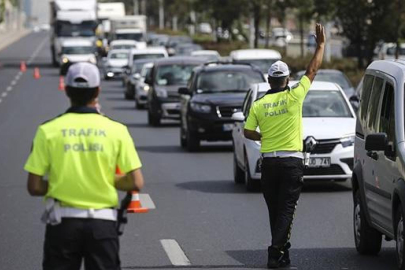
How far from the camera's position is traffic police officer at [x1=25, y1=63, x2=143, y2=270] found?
704cm

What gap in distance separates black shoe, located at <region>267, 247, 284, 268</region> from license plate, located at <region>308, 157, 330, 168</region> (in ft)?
21.4

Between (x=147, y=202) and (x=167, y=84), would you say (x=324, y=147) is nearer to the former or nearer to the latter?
(x=147, y=202)

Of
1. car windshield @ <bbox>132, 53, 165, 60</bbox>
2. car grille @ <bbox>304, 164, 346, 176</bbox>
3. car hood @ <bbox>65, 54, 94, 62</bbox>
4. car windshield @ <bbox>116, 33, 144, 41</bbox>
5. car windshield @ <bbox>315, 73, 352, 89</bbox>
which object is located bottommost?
car windshield @ <bbox>116, 33, 144, 41</bbox>

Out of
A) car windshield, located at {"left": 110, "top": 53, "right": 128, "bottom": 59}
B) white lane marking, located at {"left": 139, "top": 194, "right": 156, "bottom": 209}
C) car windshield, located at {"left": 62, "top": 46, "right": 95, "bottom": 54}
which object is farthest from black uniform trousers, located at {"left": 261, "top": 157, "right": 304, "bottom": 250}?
car windshield, located at {"left": 62, "top": 46, "right": 95, "bottom": 54}

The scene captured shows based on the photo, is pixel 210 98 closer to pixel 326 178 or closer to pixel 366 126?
pixel 326 178

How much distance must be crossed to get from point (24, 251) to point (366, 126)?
129 inches

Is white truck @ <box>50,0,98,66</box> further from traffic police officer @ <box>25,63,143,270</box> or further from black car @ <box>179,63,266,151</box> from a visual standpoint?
traffic police officer @ <box>25,63,143,270</box>

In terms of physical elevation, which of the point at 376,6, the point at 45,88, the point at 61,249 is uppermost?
the point at 61,249

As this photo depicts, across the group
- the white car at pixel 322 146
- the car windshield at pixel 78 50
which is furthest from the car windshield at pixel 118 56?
the white car at pixel 322 146

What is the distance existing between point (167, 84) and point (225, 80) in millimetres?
7239

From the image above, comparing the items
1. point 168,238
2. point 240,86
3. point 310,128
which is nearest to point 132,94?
point 240,86

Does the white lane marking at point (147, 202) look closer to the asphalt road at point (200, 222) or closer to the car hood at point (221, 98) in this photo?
the asphalt road at point (200, 222)

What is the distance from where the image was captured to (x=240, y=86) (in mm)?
25516

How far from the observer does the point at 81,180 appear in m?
7.11
